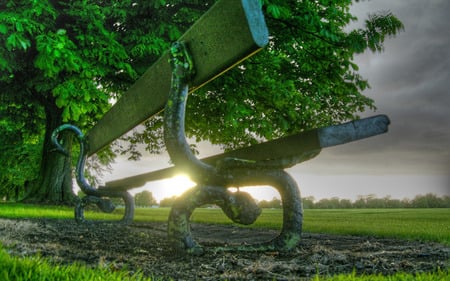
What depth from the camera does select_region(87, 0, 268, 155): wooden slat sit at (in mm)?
1645

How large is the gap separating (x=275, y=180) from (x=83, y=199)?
3.13m

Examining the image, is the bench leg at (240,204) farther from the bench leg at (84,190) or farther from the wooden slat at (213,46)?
the bench leg at (84,190)

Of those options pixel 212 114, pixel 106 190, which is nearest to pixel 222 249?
pixel 106 190

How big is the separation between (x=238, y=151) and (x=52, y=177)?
1252 cm

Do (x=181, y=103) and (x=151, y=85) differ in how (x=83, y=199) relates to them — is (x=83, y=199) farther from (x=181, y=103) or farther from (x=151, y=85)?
(x=181, y=103)

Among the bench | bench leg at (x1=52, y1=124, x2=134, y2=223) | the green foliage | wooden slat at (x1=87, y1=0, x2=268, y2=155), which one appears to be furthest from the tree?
the bench

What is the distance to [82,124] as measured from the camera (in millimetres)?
13266

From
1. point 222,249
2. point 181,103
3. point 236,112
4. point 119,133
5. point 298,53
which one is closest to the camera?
point 181,103

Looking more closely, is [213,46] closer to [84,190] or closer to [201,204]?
[201,204]

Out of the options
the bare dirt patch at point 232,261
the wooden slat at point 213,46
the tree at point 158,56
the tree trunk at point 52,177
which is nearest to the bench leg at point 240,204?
the bare dirt patch at point 232,261

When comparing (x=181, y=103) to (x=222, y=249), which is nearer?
(x=181, y=103)

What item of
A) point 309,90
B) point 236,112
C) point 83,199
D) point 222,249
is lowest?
point 222,249

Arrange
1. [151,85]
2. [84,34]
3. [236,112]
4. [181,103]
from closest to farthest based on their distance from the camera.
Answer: [181,103], [151,85], [84,34], [236,112]

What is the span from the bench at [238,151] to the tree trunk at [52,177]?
11.8 meters
